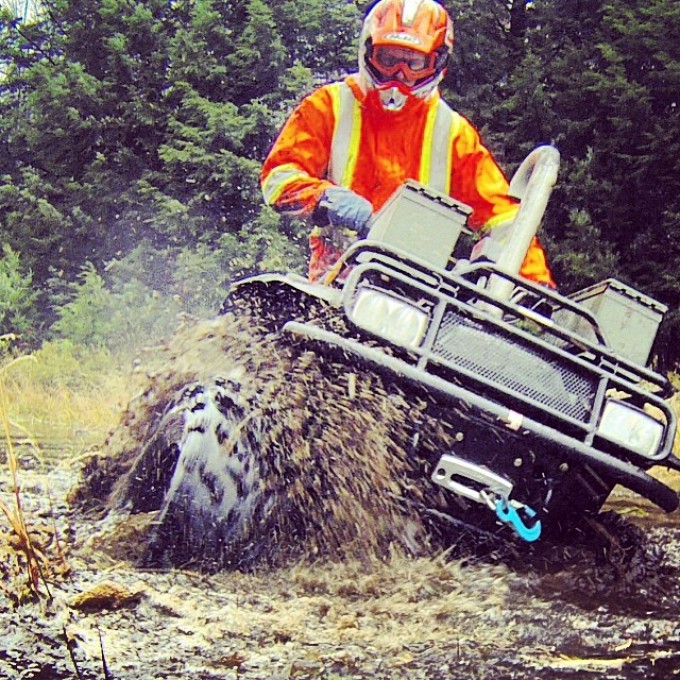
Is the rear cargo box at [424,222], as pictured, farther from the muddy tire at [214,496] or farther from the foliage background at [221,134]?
the foliage background at [221,134]

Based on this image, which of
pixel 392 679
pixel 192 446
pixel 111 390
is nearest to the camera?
pixel 392 679

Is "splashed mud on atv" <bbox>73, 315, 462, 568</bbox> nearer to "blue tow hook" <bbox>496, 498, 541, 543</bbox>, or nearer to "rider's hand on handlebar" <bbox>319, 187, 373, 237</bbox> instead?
"blue tow hook" <bbox>496, 498, 541, 543</bbox>

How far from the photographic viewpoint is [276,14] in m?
19.2

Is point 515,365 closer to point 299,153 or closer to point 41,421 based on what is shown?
point 299,153

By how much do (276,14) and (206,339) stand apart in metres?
16.4

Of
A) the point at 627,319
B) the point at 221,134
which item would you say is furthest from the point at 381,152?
the point at 221,134

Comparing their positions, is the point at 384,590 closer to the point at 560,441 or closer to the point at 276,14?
the point at 560,441

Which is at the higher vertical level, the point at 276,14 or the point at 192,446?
the point at 276,14

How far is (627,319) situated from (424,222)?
0.95 m

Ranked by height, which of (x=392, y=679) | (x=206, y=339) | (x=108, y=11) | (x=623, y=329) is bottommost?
(x=392, y=679)

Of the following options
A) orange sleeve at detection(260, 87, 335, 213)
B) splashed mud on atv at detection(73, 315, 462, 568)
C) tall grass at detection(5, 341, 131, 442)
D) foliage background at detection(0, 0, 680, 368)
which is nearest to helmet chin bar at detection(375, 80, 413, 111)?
orange sleeve at detection(260, 87, 335, 213)

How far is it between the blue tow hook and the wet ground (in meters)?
0.20

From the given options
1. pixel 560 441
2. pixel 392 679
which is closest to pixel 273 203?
pixel 560 441

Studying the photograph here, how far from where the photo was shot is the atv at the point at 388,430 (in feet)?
10.9
